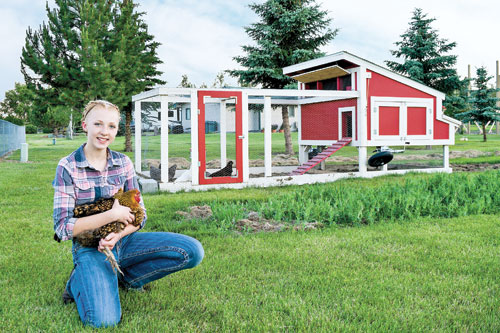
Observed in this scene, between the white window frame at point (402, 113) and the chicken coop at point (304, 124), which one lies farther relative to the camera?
the white window frame at point (402, 113)

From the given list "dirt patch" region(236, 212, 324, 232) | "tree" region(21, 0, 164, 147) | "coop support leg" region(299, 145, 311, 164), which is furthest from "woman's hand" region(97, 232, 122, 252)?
→ "tree" region(21, 0, 164, 147)

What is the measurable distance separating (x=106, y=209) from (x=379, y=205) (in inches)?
187

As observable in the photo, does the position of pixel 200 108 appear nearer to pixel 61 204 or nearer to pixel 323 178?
pixel 323 178

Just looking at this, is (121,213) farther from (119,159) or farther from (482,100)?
(482,100)

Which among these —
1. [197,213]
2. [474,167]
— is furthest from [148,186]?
[474,167]

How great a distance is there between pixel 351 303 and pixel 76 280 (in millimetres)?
2111

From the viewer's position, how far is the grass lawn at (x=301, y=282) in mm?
3488

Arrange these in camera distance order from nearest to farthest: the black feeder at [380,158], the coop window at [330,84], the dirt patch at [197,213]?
the dirt patch at [197,213]
the black feeder at [380,158]
the coop window at [330,84]

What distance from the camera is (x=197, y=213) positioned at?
7379 mm

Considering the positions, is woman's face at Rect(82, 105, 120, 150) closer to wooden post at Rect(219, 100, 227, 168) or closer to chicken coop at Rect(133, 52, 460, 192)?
chicken coop at Rect(133, 52, 460, 192)

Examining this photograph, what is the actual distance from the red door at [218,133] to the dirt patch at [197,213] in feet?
9.93

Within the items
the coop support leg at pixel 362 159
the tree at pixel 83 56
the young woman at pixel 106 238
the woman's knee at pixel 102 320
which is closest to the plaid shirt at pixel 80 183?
the young woman at pixel 106 238

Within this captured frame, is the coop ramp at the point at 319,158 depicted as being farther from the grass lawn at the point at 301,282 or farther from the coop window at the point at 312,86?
A: the grass lawn at the point at 301,282

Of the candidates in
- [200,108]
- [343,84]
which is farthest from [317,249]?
[343,84]
